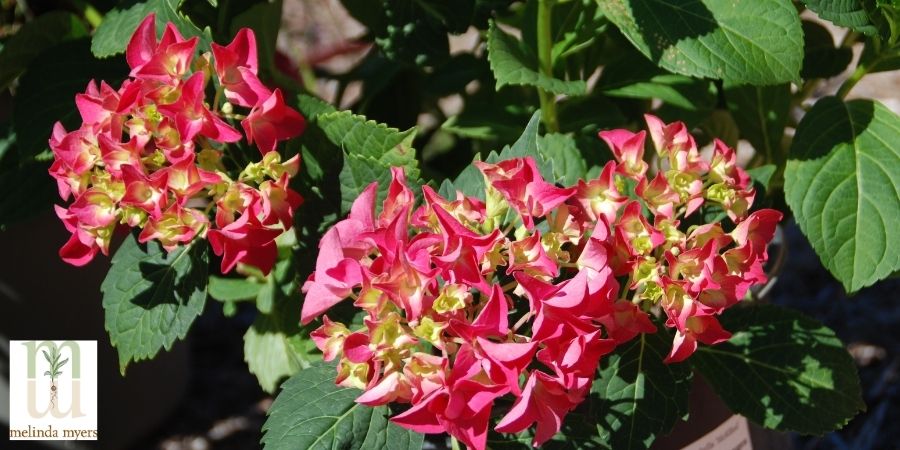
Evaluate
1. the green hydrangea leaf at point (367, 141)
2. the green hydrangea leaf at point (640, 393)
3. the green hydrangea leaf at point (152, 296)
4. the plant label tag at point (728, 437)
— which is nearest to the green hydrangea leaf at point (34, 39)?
the green hydrangea leaf at point (152, 296)

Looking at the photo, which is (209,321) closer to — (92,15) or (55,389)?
(55,389)

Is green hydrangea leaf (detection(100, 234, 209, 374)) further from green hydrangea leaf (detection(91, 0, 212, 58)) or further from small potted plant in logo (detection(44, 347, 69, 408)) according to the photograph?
small potted plant in logo (detection(44, 347, 69, 408))

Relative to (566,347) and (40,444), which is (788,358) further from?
(40,444)

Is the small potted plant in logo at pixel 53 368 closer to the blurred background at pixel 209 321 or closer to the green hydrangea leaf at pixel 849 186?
the blurred background at pixel 209 321


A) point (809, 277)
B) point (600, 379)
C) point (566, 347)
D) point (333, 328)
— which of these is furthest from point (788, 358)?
point (809, 277)

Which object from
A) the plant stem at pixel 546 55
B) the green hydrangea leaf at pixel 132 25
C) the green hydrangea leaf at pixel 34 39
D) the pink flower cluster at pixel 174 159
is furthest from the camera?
the green hydrangea leaf at pixel 34 39

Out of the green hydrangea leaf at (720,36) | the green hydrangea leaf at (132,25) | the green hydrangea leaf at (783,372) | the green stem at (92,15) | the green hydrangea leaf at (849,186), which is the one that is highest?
the green hydrangea leaf at (720,36)

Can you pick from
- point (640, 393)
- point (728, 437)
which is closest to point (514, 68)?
point (640, 393)
